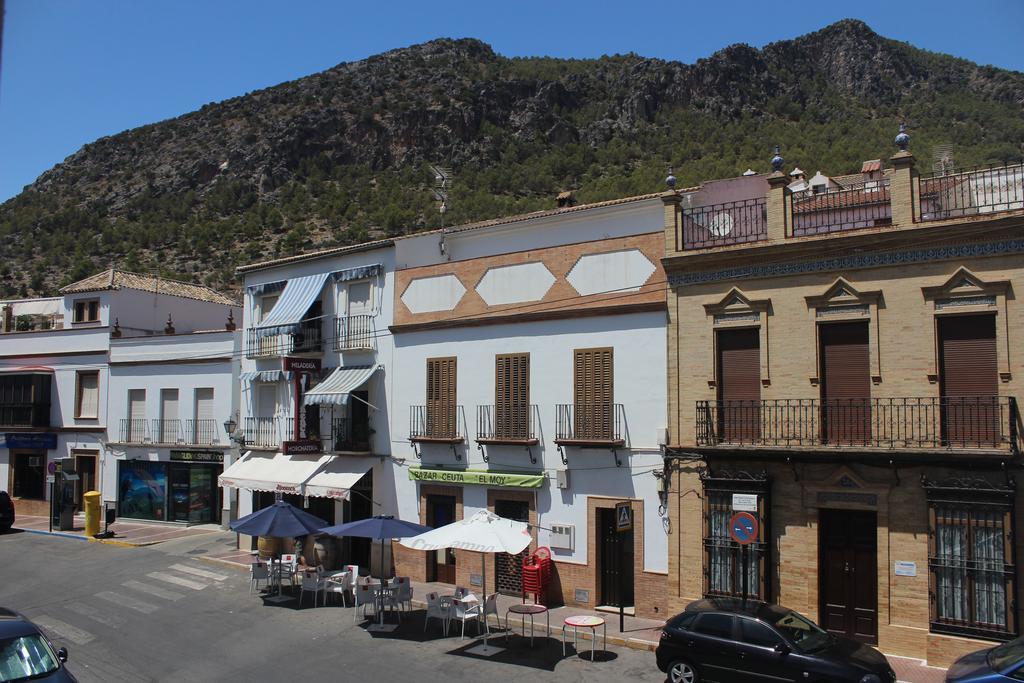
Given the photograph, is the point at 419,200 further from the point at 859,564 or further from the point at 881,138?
the point at 859,564

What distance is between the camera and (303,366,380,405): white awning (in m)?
23.3

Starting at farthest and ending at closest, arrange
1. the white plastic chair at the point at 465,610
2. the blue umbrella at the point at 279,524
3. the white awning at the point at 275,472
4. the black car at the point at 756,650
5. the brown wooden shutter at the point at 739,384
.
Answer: the white awning at the point at 275,472 < the blue umbrella at the point at 279,524 < the white plastic chair at the point at 465,610 < the brown wooden shutter at the point at 739,384 < the black car at the point at 756,650

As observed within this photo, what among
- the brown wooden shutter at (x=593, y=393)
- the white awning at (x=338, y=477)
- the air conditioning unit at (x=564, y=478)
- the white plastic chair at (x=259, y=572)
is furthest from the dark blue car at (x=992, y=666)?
the white plastic chair at (x=259, y=572)

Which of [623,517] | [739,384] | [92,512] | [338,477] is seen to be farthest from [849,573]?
[92,512]

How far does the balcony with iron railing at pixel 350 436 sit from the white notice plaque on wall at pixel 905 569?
557 inches

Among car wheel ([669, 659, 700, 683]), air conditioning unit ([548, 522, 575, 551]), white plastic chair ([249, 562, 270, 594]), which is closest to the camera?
car wheel ([669, 659, 700, 683])

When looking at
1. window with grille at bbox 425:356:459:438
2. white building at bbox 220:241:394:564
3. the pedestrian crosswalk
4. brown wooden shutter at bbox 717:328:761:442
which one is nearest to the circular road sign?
brown wooden shutter at bbox 717:328:761:442

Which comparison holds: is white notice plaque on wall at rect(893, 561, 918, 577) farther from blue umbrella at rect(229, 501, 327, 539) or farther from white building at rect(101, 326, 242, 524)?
white building at rect(101, 326, 242, 524)

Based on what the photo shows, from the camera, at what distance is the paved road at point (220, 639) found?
49.2 ft

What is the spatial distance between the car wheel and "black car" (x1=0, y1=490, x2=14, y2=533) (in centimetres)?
2888

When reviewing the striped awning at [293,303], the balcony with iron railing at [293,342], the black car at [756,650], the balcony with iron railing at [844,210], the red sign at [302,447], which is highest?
the balcony with iron railing at [844,210]

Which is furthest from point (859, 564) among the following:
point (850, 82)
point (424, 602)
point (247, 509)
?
Answer: point (850, 82)

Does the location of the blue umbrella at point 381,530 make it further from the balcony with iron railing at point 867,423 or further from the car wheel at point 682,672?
the car wheel at point 682,672

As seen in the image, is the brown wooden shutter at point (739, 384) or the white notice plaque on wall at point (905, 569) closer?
the white notice plaque on wall at point (905, 569)
